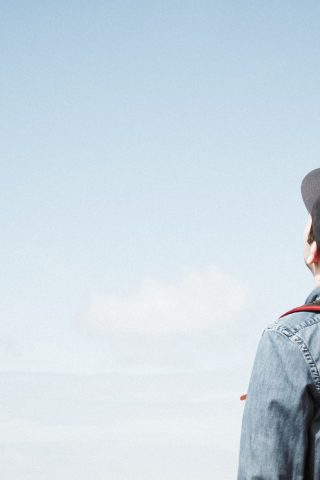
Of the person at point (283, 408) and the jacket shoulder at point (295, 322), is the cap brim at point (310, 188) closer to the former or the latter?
the jacket shoulder at point (295, 322)

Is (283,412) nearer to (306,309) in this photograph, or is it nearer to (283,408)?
(283,408)

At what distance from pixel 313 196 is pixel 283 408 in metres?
1.13

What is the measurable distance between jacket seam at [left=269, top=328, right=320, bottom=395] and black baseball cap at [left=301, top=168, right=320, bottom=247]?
48 cm

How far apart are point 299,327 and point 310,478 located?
2.30ft

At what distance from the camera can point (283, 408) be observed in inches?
138

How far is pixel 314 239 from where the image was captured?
382 centimetres

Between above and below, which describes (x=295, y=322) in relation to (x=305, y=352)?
above

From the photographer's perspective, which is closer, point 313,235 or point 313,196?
point 313,235

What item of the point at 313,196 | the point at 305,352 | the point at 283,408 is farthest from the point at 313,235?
the point at 283,408

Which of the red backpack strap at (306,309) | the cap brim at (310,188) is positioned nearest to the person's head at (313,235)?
the cap brim at (310,188)

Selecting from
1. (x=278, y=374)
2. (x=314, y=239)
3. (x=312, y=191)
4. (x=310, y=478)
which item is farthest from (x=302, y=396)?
(x=312, y=191)

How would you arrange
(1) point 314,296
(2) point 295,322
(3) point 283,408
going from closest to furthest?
(3) point 283,408
(2) point 295,322
(1) point 314,296

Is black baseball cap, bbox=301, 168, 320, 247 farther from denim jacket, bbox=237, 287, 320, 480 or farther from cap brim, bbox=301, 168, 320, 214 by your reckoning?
denim jacket, bbox=237, 287, 320, 480

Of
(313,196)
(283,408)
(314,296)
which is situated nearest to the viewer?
(283,408)
